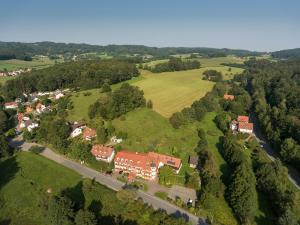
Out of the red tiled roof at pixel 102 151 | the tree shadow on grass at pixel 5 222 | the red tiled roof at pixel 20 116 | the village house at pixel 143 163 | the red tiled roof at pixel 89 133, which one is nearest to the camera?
the tree shadow on grass at pixel 5 222

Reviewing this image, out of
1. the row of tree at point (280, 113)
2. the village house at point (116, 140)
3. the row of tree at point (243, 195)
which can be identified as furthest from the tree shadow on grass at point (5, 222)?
the row of tree at point (280, 113)

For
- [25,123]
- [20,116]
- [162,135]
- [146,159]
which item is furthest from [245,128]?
[20,116]

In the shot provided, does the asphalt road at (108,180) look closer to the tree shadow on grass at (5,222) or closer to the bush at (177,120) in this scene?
the tree shadow on grass at (5,222)

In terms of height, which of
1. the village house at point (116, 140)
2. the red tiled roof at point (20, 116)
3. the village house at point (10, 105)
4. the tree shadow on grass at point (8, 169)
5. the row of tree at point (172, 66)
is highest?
the row of tree at point (172, 66)

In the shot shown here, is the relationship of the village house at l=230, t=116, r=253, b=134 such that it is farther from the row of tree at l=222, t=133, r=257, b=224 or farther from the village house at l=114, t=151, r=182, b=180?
the village house at l=114, t=151, r=182, b=180

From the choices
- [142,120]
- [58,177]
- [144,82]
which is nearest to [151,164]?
[58,177]

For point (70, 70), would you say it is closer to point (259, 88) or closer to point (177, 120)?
point (177, 120)
